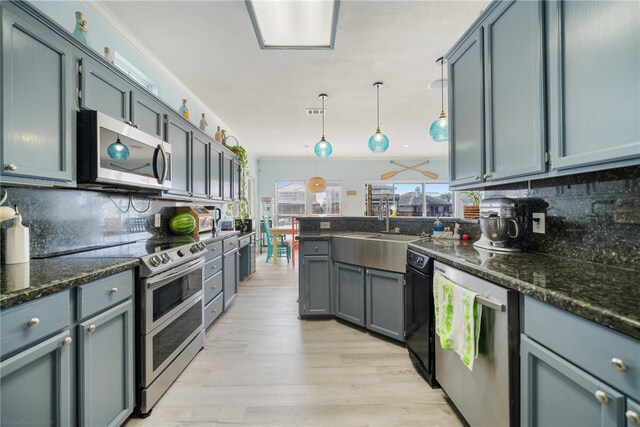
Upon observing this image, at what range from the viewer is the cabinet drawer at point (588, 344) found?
0.65m

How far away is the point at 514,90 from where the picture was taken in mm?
1378

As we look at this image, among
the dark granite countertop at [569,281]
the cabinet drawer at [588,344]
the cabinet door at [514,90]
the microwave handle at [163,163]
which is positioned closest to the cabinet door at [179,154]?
the microwave handle at [163,163]

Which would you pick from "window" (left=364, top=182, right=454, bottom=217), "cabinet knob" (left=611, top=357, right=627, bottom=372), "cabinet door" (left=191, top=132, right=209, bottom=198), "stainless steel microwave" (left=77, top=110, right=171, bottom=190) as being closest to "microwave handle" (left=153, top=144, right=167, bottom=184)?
"stainless steel microwave" (left=77, top=110, right=171, bottom=190)

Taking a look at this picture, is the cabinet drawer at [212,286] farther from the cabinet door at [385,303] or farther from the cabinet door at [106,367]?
the cabinet door at [385,303]

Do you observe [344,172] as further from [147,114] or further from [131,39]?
[147,114]

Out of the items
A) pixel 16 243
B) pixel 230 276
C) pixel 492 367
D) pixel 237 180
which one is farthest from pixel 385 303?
pixel 237 180

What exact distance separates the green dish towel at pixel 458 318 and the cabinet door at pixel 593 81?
727 millimetres

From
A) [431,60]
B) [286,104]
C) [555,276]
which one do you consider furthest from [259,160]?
[555,276]

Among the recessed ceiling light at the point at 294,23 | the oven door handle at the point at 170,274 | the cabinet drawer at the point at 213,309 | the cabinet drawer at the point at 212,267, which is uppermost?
the recessed ceiling light at the point at 294,23

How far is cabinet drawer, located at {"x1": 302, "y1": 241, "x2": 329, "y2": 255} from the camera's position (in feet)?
9.19

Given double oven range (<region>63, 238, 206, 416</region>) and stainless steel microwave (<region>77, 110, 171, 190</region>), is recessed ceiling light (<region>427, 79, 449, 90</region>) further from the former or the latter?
double oven range (<region>63, 238, 206, 416</region>)

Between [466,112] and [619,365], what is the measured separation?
1.56 meters

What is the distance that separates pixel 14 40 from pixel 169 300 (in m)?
1.49

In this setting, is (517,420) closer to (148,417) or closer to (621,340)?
(621,340)
